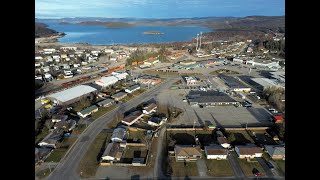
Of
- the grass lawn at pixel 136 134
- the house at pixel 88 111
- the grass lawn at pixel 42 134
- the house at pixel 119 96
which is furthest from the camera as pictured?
the house at pixel 119 96

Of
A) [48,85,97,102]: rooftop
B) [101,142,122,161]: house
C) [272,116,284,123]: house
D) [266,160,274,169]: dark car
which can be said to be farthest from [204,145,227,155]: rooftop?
[48,85,97,102]: rooftop

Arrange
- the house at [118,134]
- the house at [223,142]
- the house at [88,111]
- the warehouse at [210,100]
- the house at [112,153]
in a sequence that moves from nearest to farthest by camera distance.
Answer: the house at [112,153], the house at [223,142], the house at [118,134], the house at [88,111], the warehouse at [210,100]

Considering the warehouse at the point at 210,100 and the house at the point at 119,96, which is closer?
the warehouse at the point at 210,100

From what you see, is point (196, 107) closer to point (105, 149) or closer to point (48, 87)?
point (105, 149)

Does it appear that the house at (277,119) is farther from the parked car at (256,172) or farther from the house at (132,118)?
the house at (132,118)

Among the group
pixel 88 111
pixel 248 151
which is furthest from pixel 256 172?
pixel 88 111

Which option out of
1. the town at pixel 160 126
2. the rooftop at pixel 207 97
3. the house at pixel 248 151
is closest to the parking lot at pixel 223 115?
the town at pixel 160 126
